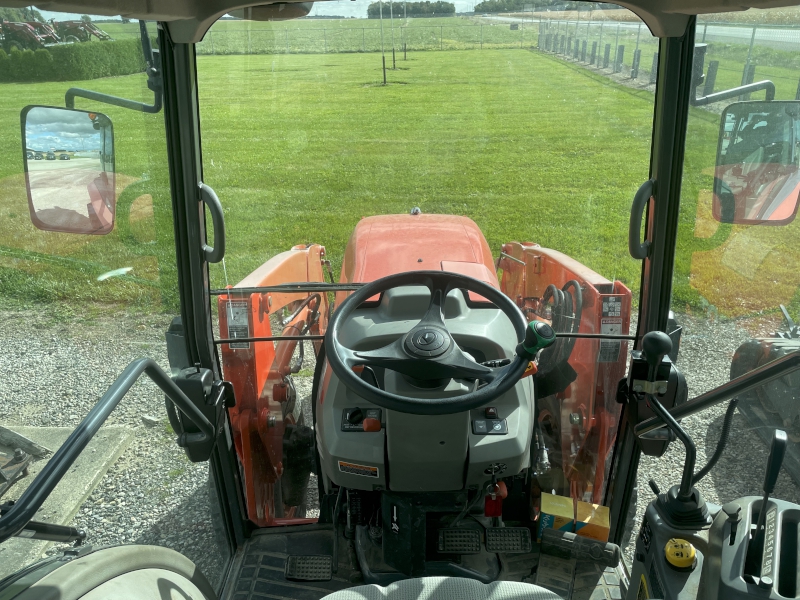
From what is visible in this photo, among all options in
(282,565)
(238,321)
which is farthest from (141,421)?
(238,321)

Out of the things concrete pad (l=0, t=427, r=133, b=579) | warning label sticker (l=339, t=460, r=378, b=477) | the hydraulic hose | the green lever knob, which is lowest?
concrete pad (l=0, t=427, r=133, b=579)

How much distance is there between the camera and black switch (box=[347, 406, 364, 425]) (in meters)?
2.23

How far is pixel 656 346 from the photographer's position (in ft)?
6.58

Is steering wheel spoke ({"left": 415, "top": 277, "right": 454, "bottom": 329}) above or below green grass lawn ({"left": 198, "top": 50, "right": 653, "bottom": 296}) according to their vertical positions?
below

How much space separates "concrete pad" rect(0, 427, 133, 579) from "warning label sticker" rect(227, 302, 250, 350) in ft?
2.23

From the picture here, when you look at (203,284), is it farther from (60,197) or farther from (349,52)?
(349,52)

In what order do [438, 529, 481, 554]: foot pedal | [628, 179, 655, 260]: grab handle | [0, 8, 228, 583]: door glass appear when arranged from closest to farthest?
[0, 8, 228, 583]: door glass < [628, 179, 655, 260]: grab handle < [438, 529, 481, 554]: foot pedal

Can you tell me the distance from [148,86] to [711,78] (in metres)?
1.63


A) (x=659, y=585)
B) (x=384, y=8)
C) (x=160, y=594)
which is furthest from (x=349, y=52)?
(x=659, y=585)

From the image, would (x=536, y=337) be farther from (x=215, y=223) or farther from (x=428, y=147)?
(x=215, y=223)

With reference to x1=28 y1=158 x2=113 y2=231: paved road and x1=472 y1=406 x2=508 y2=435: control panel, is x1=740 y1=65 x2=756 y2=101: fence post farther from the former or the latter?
x1=28 y1=158 x2=113 y2=231: paved road

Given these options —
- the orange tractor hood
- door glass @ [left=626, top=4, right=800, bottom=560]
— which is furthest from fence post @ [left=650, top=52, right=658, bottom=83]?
the orange tractor hood

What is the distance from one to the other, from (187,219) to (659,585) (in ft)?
5.66

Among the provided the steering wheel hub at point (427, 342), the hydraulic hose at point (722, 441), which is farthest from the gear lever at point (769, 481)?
the steering wheel hub at point (427, 342)
